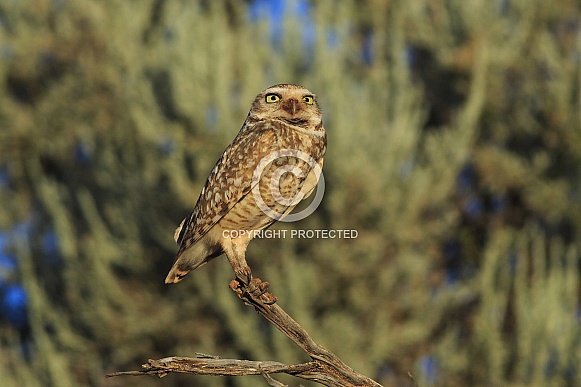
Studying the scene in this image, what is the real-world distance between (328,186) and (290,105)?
892 centimetres

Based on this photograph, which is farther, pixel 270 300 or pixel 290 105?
pixel 290 105

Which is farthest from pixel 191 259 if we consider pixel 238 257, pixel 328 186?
pixel 328 186

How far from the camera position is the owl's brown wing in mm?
4789

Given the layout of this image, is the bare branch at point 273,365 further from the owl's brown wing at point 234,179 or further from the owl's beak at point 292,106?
the owl's beak at point 292,106

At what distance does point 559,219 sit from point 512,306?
2206 mm

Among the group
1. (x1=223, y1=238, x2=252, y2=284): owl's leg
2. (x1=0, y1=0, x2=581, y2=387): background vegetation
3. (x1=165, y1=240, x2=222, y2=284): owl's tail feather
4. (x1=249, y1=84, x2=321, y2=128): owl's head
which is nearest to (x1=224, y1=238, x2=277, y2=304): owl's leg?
(x1=223, y1=238, x2=252, y2=284): owl's leg

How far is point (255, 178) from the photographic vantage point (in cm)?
488

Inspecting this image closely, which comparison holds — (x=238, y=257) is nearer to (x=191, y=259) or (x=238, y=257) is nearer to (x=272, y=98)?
(x=191, y=259)

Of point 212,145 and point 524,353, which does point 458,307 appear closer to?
point 524,353

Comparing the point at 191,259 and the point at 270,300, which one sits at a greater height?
the point at 191,259

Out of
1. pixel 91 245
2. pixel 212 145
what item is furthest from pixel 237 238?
pixel 91 245

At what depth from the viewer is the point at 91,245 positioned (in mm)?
15438

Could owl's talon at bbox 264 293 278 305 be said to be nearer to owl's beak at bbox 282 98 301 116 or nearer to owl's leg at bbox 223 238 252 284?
Result: owl's leg at bbox 223 238 252 284

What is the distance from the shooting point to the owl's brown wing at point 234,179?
4.79 metres
